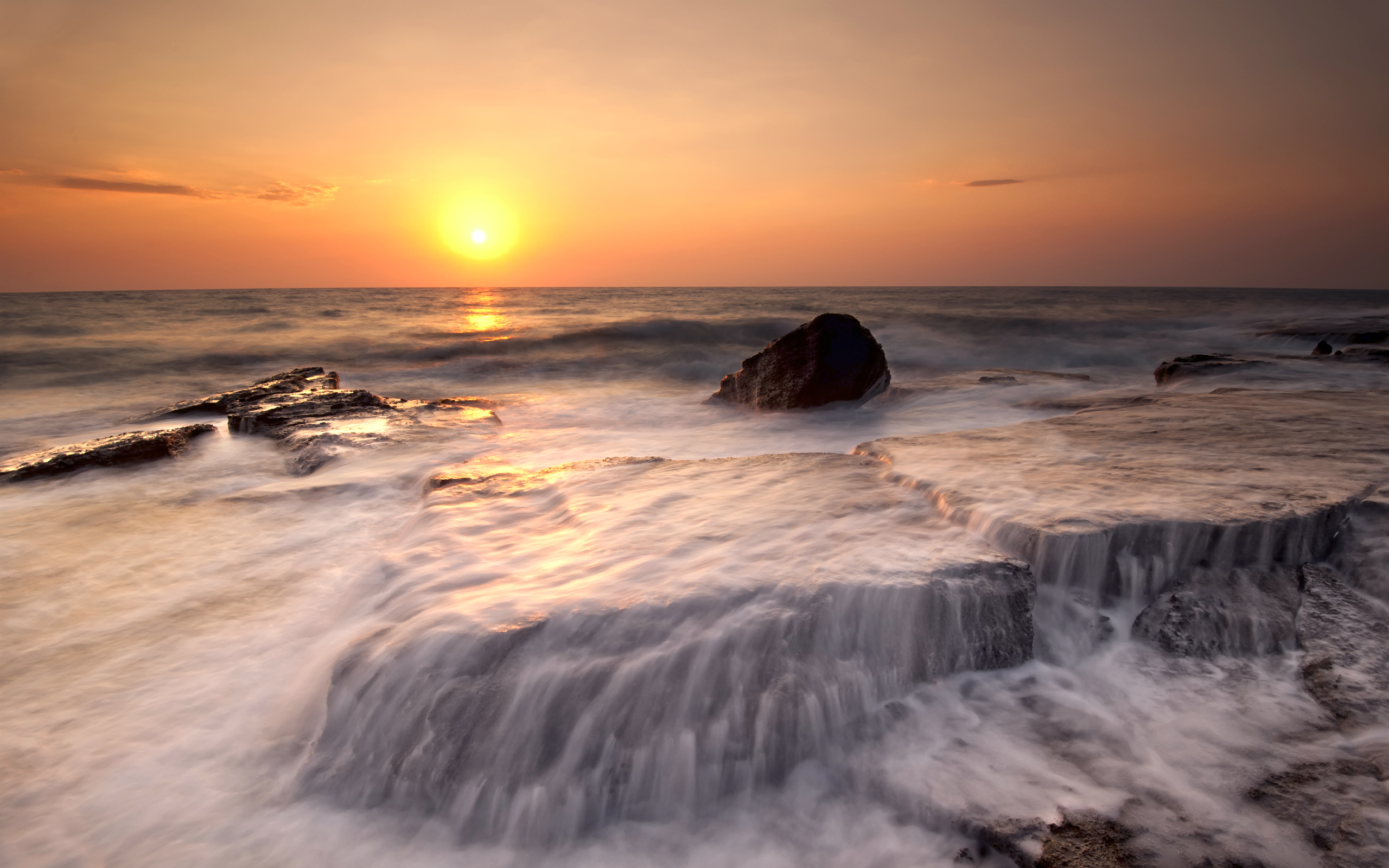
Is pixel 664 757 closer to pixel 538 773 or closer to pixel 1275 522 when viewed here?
pixel 538 773

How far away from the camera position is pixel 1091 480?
3088 millimetres

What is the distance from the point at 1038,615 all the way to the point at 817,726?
3.34 feet

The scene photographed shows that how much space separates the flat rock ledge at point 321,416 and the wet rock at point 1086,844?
554cm

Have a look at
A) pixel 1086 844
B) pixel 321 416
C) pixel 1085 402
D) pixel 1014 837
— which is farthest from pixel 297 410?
pixel 1085 402

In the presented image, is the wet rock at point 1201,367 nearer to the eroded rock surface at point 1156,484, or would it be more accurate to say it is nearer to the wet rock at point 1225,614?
the eroded rock surface at point 1156,484

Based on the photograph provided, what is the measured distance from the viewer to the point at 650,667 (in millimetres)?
2172

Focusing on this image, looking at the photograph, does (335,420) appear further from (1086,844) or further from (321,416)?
(1086,844)

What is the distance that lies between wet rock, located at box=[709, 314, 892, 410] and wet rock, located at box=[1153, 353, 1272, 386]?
11.6 feet

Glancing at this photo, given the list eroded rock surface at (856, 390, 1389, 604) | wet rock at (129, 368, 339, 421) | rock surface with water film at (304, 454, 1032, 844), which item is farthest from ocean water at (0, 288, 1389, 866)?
wet rock at (129, 368, 339, 421)

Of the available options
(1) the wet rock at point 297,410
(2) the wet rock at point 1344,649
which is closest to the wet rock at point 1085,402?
(2) the wet rock at point 1344,649

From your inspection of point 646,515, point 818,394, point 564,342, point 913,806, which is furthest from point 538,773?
point 564,342

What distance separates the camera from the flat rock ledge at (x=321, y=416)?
5.92m

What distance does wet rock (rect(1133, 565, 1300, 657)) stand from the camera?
228 centimetres

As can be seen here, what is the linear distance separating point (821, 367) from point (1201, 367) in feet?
15.4
